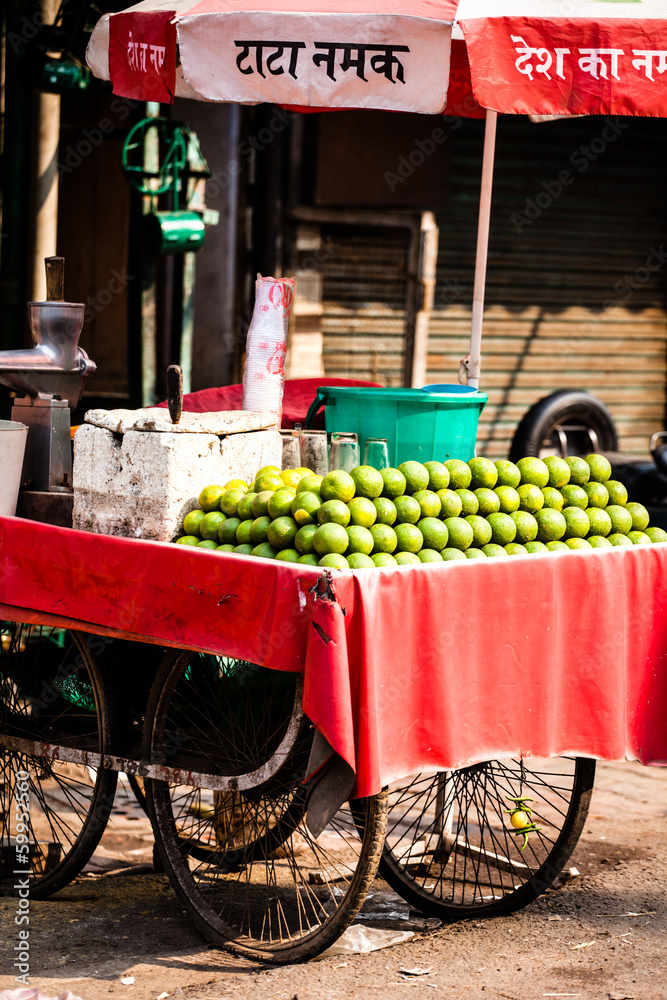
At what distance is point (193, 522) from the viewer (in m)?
3.41

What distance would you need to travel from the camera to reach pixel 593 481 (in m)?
3.88

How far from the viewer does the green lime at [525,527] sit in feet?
11.7

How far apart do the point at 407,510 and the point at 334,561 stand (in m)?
0.35

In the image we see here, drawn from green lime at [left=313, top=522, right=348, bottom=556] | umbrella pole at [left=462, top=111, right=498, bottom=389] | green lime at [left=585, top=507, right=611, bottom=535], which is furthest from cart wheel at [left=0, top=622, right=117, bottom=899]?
A: umbrella pole at [left=462, top=111, right=498, bottom=389]

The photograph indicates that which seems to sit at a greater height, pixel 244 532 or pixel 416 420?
pixel 416 420

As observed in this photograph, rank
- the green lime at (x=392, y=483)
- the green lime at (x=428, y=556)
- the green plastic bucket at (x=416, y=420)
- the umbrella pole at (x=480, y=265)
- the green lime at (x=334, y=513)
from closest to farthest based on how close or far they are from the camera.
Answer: the green lime at (x=334, y=513)
the green lime at (x=428, y=556)
the green lime at (x=392, y=483)
the green plastic bucket at (x=416, y=420)
the umbrella pole at (x=480, y=265)

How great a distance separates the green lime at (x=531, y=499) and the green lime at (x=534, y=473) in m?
0.05

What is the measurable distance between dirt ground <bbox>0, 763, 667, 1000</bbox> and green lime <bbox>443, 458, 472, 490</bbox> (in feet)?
4.60

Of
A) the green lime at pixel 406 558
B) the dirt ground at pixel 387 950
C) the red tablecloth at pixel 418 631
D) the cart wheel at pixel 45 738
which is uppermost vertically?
the green lime at pixel 406 558

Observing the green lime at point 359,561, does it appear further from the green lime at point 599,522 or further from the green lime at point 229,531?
the green lime at point 599,522

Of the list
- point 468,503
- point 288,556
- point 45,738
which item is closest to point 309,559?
point 288,556

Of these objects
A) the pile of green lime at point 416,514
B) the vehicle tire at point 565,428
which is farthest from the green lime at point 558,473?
the vehicle tire at point 565,428

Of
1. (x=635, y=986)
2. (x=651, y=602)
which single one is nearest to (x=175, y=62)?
(x=651, y=602)

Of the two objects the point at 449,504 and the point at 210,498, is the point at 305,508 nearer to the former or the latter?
the point at 210,498
